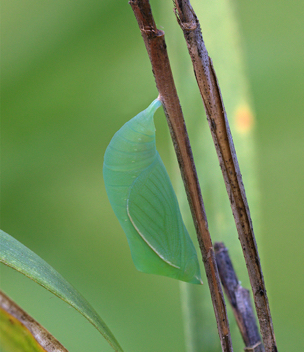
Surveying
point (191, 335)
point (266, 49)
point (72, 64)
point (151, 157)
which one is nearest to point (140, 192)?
point (151, 157)

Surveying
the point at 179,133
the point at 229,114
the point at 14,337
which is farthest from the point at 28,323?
the point at 229,114

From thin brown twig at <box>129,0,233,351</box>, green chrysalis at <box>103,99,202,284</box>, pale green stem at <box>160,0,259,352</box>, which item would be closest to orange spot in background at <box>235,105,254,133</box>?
A: pale green stem at <box>160,0,259,352</box>

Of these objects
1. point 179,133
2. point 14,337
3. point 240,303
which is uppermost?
point 179,133

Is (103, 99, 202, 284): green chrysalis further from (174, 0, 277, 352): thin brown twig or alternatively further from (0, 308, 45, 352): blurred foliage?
(0, 308, 45, 352): blurred foliage

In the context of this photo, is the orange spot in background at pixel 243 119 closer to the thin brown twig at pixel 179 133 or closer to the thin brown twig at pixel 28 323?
the thin brown twig at pixel 179 133

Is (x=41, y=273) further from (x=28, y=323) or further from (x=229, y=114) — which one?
(x=229, y=114)

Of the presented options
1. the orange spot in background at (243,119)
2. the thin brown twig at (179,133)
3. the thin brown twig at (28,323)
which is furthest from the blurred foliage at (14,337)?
the orange spot in background at (243,119)
